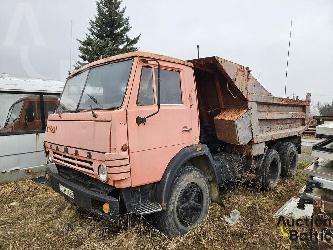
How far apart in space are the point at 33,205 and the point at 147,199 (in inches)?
108

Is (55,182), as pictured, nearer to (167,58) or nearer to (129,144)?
(129,144)

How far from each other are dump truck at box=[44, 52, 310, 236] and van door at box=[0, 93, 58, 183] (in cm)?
258

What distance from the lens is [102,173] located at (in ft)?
11.9

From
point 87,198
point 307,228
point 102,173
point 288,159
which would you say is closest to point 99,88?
point 102,173

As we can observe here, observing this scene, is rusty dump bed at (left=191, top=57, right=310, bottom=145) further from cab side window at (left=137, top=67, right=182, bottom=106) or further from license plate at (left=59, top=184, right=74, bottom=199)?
license plate at (left=59, top=184, right=74, bottom=199)

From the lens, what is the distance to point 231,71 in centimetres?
520

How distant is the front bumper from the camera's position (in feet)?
11.6

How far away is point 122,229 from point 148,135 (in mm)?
1534

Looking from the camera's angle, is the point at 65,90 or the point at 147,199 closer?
the point at 147,199

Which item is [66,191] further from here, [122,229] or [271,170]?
[271,170]

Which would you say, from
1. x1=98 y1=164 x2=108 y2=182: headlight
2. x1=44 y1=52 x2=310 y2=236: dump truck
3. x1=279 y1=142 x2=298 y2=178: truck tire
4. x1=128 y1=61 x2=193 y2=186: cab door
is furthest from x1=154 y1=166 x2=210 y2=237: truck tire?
x1=279 y1=142 x2=298 y2=178: truck tire

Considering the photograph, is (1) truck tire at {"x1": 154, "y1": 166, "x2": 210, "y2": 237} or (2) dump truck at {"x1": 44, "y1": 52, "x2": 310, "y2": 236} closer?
(2) dump truck at {"x1": 44, "y1": 52, "x2": 310, "y2": 236}

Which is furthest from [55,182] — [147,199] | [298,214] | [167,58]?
[298,214]

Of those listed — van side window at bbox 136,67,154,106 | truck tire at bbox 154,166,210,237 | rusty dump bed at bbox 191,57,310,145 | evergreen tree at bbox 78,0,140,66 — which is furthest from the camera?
evergreen tree at bbox 78,0,140,66
